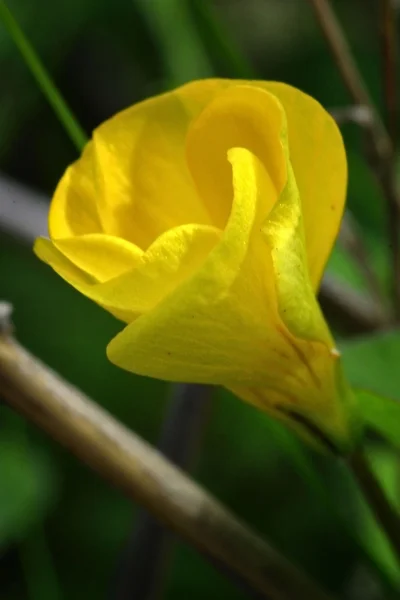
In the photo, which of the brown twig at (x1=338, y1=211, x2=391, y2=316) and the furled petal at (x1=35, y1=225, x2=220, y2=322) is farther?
the brown twig at (x1=338, y1=211, x2=391, y2=316)

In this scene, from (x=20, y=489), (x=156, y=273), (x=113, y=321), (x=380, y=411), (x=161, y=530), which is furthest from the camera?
(x=113, y=321)

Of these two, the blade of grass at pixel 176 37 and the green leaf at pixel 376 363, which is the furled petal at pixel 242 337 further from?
the blade of grass at pixel 176 37

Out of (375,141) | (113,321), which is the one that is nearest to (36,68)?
(375,141)

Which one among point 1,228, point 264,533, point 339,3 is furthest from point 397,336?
point 339,3

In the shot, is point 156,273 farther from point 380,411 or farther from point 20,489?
point 20,489

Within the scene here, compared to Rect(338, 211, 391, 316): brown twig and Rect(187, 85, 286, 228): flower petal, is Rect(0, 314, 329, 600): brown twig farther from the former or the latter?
Rect(338, 211, 391, 316): brown twig

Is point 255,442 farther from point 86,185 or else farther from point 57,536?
point 86,185

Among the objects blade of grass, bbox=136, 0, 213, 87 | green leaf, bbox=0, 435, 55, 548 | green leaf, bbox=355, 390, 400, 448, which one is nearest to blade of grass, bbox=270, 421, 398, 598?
green leaf, bbox=355, 390, 400, 448
